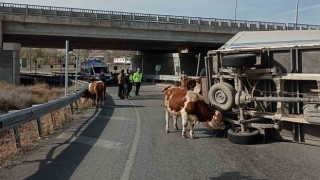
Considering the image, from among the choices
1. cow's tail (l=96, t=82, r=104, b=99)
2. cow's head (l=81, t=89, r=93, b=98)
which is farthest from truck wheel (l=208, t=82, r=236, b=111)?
cow's head (l=81, t=89, r=93, b=98)

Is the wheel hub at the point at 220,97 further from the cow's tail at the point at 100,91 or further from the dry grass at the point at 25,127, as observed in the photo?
the cow's tail at the point at 100,91


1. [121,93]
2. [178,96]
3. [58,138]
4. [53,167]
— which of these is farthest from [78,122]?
[121,93]

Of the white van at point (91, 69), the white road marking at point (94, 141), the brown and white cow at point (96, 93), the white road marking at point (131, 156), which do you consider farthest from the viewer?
the white van at point (91, 69)

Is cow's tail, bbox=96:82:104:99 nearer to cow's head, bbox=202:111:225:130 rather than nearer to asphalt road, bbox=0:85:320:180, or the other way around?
asphalt road, bbox=0:85:320:180

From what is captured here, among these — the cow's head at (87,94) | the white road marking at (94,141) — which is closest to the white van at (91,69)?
the cow's head at (87,94)

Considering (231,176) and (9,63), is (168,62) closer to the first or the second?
(9,63)

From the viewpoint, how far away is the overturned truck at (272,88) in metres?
10.1

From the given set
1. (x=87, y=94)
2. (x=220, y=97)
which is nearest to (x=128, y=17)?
(x=87, y=94)

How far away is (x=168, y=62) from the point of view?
61.7 meters

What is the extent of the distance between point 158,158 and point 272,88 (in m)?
3.65

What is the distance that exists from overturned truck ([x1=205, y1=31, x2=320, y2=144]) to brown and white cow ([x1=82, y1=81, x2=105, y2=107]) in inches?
377

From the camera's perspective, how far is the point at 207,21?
172ft

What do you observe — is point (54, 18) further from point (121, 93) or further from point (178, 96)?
point (178, 96)

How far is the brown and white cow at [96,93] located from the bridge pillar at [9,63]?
19931 millimetres
